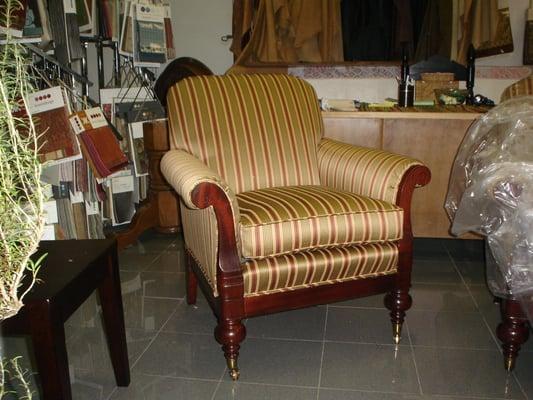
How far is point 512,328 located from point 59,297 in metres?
1.18

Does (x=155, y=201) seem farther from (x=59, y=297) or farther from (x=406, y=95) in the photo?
(x=59, y=297)

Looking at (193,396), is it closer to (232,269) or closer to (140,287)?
(232,269)

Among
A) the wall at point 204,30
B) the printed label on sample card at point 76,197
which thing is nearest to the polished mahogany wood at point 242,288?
the printed label on sample card at point 76,197

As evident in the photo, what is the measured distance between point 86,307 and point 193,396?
77cm

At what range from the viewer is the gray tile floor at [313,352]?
54.3 inches

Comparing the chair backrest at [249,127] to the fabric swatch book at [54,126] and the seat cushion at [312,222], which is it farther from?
the fabric swatch book at [54,126]

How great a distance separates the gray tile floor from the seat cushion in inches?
15.2

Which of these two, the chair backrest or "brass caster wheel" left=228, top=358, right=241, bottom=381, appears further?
the chair backrest

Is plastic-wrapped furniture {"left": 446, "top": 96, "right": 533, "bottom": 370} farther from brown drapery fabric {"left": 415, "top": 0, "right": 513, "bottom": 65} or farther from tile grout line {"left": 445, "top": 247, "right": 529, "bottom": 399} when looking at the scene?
brown drapery fabric {"left": 415, "top": 0, "right": 513, "bottom": 65}

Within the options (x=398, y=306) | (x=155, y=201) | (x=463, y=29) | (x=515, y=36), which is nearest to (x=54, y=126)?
(x=155, y=201)

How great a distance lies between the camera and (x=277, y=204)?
1478 mm

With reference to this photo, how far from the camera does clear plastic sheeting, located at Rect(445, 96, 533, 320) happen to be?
1.29 m

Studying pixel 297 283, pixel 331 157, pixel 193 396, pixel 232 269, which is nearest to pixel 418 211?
pixel 331 157

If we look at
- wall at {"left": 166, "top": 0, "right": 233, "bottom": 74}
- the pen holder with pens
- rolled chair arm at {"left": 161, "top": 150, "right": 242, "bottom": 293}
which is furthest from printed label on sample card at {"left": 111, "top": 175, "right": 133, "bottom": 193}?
the pen holder with pens
